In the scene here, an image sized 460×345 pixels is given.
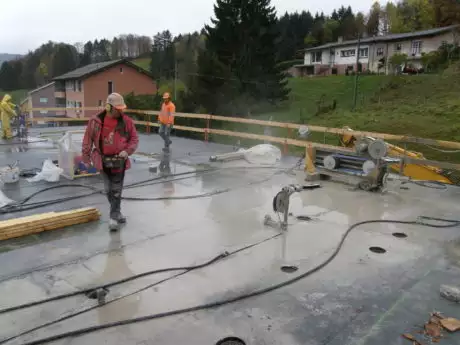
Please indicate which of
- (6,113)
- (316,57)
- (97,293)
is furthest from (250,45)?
(316,57)

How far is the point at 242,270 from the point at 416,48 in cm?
4494

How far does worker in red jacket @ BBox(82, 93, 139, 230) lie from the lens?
4754 millimetres

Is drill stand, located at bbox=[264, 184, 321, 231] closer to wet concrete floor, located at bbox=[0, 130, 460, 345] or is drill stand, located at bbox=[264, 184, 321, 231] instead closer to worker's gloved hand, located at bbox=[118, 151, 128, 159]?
wet concrete floor, located at bbox=[0, 130, 460, 345]

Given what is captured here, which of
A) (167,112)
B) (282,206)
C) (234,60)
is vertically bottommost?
(282,206)

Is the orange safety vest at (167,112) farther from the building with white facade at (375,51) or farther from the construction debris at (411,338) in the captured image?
the building with white facade at (375,51)

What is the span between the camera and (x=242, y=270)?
12.9ft

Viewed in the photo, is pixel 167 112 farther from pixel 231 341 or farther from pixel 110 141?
pixel 231 341

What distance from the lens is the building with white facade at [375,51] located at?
133ft

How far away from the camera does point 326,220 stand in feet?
18.0

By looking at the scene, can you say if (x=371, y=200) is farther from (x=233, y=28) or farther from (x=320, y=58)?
(x=320, y=58)

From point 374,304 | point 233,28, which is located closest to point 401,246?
point 374,304

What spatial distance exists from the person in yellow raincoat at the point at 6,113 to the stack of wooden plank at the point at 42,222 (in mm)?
8933

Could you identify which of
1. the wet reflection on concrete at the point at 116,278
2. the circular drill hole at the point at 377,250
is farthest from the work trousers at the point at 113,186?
the circular drill hole at the point at 377,250

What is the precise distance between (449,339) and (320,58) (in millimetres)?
52886
